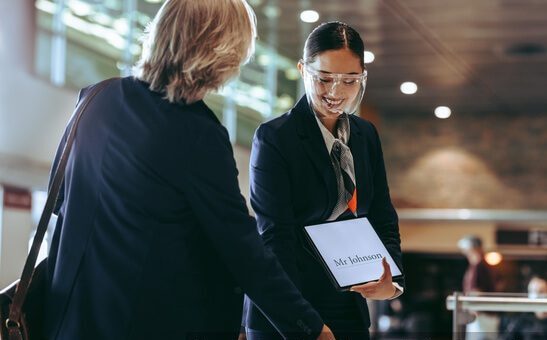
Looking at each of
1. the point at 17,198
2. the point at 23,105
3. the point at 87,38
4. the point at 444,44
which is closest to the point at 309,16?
the point at 444,44

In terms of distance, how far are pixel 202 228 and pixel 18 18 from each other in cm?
837

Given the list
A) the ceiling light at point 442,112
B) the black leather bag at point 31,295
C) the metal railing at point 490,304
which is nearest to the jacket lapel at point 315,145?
the black leather bag at point 31,295

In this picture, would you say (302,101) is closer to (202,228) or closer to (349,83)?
(349,83)

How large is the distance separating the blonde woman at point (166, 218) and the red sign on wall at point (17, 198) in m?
8.50

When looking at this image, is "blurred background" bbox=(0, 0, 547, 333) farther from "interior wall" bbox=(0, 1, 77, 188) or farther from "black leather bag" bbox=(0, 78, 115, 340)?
"black leather bag" bbox=(0, 78, 115, 340)

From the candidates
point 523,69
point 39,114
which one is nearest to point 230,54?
point 39,114

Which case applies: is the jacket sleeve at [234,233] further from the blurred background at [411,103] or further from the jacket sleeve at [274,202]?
the blurred background at [411,103]

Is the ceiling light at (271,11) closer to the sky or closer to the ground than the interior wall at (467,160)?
closer to the ground

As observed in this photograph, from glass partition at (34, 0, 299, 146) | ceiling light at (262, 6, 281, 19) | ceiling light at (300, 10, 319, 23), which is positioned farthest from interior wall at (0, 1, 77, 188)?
ceiling light at (300, 10, 319, 23)

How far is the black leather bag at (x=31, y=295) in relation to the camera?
164 centimetres

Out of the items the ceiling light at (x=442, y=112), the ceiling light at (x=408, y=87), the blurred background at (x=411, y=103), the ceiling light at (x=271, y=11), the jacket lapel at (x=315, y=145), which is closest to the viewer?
the jacket lapel at (x=315, y=145)

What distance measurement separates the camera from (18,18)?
376 inches

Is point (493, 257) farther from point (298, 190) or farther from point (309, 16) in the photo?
point (298, 190)

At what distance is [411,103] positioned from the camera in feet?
55.8
